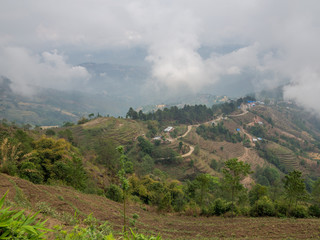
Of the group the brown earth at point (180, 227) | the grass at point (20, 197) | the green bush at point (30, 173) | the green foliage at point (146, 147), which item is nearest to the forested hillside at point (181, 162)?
the green bush at point (30, 173)

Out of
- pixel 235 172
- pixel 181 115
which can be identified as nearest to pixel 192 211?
pixel 235 172

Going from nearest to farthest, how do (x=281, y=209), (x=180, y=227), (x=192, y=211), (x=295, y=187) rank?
(x=180, y=227)
(x=295, y=187)
(x=281, y=209)
(x=192, y=211)

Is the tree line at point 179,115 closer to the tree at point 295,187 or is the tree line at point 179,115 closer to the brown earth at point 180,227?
the tree at point 295,187

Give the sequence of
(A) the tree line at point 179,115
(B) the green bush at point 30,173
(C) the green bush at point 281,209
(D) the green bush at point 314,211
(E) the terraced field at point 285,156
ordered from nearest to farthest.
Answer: (B) the green bush at point 30,173 < (D) the green bush at point 314,211 < (C) the green bush at point 281,209 < (E) the terraced field at point 285,156 < (A) the tree line at point 179,115

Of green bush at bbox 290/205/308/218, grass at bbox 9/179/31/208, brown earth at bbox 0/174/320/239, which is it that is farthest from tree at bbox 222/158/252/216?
grass at bbox 9/179/31/208

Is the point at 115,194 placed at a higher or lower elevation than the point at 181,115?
lower

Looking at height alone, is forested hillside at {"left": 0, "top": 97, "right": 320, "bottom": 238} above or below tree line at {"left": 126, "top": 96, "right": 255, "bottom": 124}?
below

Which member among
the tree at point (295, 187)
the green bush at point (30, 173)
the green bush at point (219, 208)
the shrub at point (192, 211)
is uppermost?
the tree at point (295, 187)

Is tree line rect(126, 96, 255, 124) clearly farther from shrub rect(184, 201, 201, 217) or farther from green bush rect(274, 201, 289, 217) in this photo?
green bush rect(274, 201, 289, 217)

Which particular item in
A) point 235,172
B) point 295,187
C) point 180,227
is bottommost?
point 180,227

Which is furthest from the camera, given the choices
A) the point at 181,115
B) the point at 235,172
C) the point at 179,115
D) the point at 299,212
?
the point at 179,115

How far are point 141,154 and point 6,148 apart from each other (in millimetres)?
39332

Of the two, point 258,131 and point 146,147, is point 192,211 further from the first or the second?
point 258,131

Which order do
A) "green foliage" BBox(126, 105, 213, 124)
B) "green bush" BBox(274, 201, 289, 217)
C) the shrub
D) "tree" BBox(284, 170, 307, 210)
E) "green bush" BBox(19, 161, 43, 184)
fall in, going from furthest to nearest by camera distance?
"green foliage" BBox(126, 105, 213, 124) < the shrub < "green bush" BBox(274, 201, 289, 217) < "tree" BBox(284, 170, 307, 210) < "green bush" BBox(19, 161, 43, 184)
